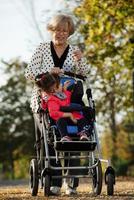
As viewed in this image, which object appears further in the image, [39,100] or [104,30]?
[104,30]

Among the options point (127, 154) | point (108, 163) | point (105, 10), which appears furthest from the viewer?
point (127, 154)

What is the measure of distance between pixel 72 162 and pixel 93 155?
0.49 m

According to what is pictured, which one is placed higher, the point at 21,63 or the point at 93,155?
the point at 21,63

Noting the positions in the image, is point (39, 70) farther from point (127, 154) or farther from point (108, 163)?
point (127, 154)

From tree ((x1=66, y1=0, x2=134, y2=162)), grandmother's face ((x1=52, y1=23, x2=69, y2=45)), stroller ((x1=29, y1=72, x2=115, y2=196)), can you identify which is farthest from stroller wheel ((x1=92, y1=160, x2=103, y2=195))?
tree ((x1=66, y1=0, x2=134, y2=162))

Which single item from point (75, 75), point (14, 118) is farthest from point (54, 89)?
point (14, 118)

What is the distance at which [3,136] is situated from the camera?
50.7m

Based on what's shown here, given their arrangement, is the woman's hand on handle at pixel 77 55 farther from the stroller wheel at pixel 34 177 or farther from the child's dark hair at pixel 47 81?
the stroller wheel at pixel 34 177

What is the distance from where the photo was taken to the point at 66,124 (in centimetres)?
738

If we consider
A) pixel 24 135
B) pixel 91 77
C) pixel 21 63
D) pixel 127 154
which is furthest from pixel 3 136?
pixel 91 77

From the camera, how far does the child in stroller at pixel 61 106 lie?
7.34 metres

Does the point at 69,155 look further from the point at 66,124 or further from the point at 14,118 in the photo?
the point at 14,118

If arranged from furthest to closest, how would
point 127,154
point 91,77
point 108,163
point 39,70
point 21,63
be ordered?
point 127,154
point 21,63
point 91,77
point 39,70
point 108,163

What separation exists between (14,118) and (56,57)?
42.5 metres
